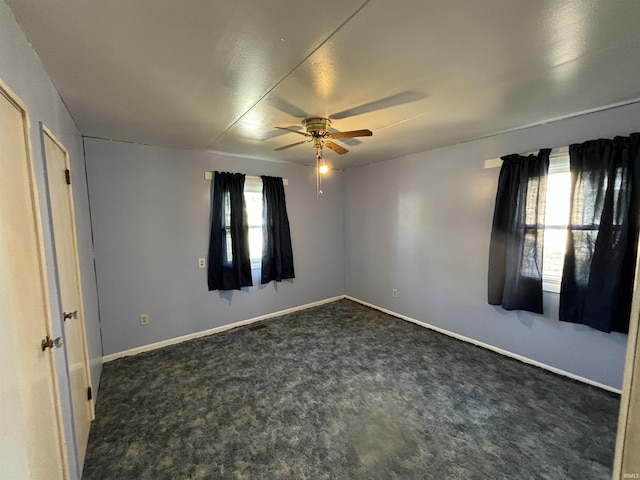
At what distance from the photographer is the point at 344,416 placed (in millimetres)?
2094

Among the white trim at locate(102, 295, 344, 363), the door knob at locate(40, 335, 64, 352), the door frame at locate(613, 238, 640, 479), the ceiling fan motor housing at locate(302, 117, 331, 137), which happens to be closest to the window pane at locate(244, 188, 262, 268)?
the white trim at locate(102, 295, 344, 363)

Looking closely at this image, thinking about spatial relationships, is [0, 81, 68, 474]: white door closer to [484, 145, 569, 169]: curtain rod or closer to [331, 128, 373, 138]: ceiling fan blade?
[331, 128, 373, 138]: ceiling fan blade

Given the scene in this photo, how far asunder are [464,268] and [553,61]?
2281mm

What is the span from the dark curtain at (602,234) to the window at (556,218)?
0.12 metres

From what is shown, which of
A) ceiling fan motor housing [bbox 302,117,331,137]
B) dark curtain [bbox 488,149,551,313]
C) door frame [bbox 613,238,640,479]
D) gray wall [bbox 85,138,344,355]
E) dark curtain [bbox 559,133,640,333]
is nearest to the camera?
door frame [bbox 613,238,640,479]

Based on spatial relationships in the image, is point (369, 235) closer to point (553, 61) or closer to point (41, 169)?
point (553, 61)

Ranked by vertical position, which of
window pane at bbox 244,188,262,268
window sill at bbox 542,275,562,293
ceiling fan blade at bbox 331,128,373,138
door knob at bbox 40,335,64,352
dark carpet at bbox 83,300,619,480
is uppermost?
ceiling fan blade at bbox 331,128,373,138

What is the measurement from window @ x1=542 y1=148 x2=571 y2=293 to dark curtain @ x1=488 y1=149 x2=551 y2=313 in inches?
3.4

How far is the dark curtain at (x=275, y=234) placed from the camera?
395 centimetres

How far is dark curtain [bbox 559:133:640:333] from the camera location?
6.84 ft

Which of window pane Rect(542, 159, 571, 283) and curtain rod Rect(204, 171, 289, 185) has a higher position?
curtain rod Rect(204, 171, 289, 185)

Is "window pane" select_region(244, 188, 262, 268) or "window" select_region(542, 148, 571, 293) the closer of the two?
"window" select_region(542, 148, 571, 293)

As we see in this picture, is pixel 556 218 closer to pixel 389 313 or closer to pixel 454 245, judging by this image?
pixel 454 245

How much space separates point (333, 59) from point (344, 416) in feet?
8.19
